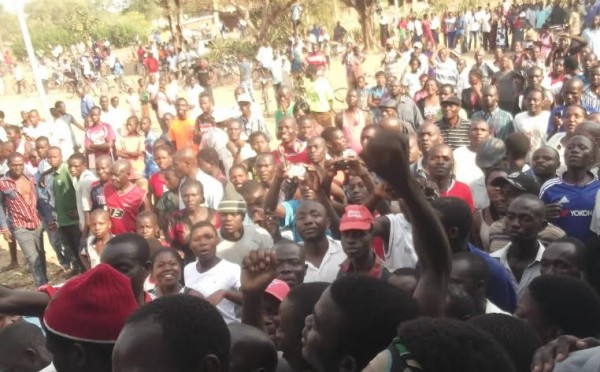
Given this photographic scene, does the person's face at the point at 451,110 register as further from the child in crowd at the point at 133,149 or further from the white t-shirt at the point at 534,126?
the child in crowd at the point at 133,149

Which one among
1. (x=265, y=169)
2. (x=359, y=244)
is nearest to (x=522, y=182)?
(x=359, y=244)

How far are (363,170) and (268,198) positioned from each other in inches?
40.8

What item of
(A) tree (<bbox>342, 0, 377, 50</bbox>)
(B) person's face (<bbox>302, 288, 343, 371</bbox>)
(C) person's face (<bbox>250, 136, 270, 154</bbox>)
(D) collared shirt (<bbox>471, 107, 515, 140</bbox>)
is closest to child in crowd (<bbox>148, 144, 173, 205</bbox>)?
(C) person's face (<bbox>250, 136, 270, 154</bbox>)

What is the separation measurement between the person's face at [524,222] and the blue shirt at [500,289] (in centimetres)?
48

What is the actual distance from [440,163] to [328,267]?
1.46 m

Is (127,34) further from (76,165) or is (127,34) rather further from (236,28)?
(76,165)

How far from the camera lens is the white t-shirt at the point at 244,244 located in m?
5.12

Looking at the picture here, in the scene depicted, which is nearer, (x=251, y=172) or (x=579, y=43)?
(x=251, y=172)

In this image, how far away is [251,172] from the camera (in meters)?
7.16

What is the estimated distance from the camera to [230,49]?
961 inches

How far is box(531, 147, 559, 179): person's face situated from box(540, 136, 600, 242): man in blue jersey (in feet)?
1.37

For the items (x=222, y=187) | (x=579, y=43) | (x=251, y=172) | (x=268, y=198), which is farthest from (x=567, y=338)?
(x=579, y=43)

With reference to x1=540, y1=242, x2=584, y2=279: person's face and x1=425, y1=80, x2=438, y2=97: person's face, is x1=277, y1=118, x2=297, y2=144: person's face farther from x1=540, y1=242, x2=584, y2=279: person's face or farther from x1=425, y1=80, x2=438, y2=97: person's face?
x1=540, y1=242, x2=584, y2=279: person's face

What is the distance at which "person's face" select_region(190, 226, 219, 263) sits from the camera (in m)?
4.69
